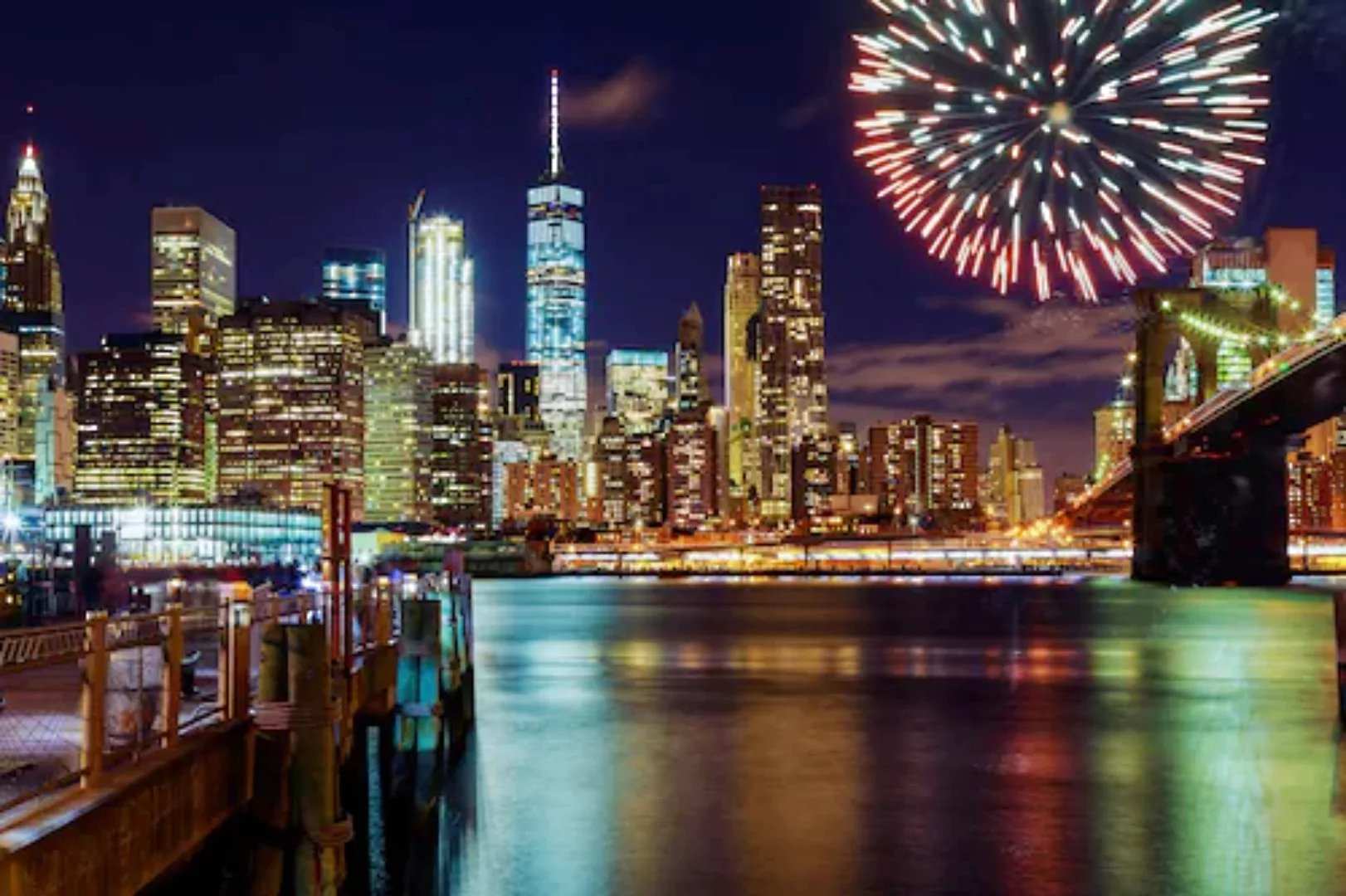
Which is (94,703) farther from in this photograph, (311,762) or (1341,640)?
(1341,640)

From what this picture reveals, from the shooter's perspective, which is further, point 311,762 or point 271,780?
point 311,762

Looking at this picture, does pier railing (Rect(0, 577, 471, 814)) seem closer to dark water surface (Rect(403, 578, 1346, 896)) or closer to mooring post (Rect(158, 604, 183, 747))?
mooring post (Rect(158, 604, 183, 747))

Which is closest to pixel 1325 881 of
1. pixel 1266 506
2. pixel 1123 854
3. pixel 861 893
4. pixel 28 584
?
pixel 1123 854

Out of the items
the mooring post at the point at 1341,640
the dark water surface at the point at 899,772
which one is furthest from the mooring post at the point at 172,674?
the mooring post at the point at 1341,640

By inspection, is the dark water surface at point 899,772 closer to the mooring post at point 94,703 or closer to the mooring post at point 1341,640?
the mooring post at point 1341,640

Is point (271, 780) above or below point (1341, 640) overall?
above

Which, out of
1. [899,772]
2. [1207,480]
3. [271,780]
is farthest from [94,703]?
[1207,480]

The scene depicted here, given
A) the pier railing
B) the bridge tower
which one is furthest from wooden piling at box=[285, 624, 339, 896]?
the bridge tower
